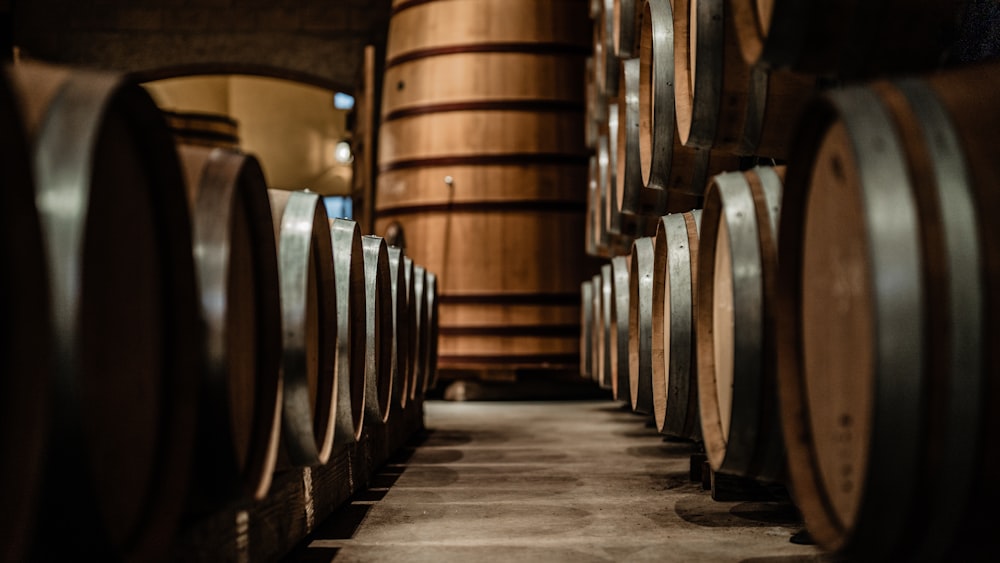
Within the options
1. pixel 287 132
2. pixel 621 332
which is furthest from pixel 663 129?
pixel 287 132

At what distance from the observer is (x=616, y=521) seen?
323cm

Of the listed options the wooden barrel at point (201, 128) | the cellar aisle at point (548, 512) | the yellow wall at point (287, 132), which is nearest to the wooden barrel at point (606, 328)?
the cellar aisle at point (548, 512)

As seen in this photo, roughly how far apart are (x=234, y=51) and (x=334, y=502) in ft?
26.4

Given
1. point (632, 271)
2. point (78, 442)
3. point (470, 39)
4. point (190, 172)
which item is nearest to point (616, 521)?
point (632, 271)

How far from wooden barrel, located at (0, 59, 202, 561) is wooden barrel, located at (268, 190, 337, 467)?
0.56 meters

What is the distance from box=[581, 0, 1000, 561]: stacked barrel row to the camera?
1271 millimetres

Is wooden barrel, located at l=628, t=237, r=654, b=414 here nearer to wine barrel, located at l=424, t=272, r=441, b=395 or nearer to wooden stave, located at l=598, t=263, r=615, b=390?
wooden stave, located at l=598, t=263, r=615, b=390

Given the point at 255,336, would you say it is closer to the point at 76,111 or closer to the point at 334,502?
the point at 76,111

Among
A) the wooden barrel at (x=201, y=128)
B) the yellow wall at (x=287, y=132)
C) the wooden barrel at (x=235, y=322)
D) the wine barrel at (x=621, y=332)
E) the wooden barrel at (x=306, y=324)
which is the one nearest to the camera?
the wooden barrel at (x=235, y=322)

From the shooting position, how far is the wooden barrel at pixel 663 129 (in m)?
3.07

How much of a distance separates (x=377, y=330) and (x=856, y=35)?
246 cm

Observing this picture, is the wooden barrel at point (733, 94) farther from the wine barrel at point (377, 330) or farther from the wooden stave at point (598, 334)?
the wooden stave at point (598, 334)

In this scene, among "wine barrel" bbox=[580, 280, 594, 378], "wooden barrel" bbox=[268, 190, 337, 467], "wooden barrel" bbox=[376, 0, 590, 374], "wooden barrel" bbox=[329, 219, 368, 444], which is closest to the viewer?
"wooden barrel" bbox=[268, 190, 337, 467]

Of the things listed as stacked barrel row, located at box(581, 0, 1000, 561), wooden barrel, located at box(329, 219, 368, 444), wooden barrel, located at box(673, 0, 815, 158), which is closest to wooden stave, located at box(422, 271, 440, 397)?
wooden barrel, located at box(329, 219, 368, 444)
